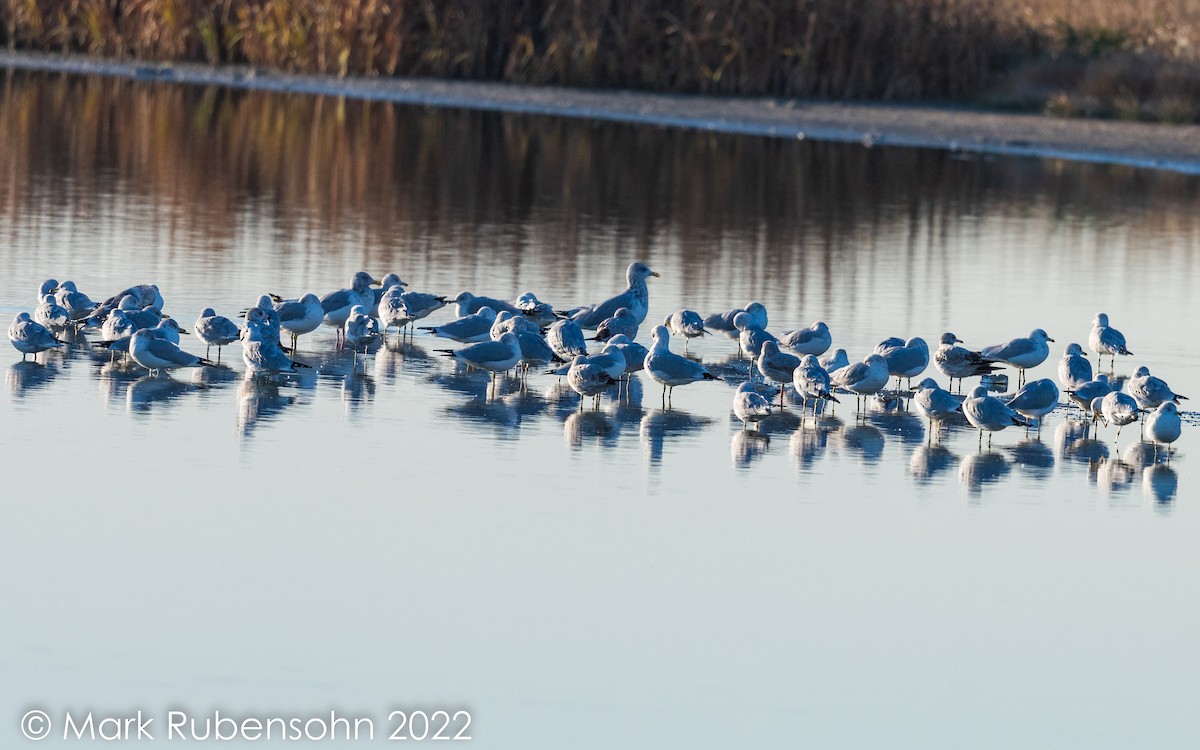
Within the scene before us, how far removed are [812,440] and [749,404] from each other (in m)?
0.40

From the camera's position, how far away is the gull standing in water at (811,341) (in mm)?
13297

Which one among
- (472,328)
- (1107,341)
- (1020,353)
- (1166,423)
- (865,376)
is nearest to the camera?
(1166,423)

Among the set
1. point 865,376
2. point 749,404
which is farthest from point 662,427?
point 865,376

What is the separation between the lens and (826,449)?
11.3 meters

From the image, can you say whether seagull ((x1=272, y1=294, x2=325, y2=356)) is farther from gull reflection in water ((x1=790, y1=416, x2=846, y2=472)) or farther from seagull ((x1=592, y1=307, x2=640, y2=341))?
gull reflection in water ((x1=790, y1=416, x2=846, y2=472))

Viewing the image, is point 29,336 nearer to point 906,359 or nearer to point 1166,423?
point 906,359

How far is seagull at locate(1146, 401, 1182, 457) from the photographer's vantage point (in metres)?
11.3

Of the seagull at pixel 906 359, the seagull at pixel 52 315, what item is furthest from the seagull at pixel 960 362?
the seagull at pixel 52 315

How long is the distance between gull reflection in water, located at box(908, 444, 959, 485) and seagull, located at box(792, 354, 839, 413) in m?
0.69

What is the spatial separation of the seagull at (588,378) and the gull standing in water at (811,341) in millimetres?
1781

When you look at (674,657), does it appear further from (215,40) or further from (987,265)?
(215,40)

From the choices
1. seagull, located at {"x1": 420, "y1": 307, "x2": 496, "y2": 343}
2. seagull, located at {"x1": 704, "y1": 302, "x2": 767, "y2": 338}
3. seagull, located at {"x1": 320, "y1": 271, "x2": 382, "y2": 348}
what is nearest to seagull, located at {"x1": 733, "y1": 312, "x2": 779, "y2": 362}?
seagull, located at {"x1": 704, "y1": 302, "x2": 767, "y2": 338}

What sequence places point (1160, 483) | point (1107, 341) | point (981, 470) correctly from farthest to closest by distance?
1. point (1107, 341)
2. point (981, 470)
3. point (1160, 483)

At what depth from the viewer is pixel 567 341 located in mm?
12914
